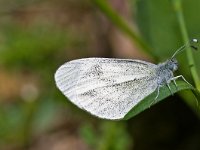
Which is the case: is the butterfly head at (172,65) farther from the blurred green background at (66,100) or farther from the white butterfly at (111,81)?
the blurred green background at (66,100)

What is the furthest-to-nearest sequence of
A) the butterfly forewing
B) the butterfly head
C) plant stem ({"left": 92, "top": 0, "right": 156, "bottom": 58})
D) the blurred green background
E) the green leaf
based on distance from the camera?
the blurred green background, plant stem ({"left": 92, "top": 0, "right": 156, "bottom": 58}), the butterfly head, the butterfly forewing, the green leaf

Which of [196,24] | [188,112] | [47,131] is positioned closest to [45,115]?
[47,131]

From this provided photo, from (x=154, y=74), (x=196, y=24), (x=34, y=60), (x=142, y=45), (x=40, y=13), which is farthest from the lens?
(x=40, y=13)

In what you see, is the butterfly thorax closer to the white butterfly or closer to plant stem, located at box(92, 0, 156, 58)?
the white butterfly

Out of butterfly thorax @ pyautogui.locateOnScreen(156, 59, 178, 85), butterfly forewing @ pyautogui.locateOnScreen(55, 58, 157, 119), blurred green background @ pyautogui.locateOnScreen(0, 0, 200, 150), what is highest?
butterfly thorax @ pyautogui.locateOnScreen(156, 59, 178, 85)

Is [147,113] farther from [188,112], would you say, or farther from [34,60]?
[34,60]

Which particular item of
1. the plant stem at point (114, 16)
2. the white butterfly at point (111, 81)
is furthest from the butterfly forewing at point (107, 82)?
the plant stem at point (114, 16)

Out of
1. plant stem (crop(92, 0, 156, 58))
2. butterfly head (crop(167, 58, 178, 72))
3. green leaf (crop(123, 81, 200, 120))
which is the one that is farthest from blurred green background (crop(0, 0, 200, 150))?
green leaf (crop(123, 81, 200, 120))
